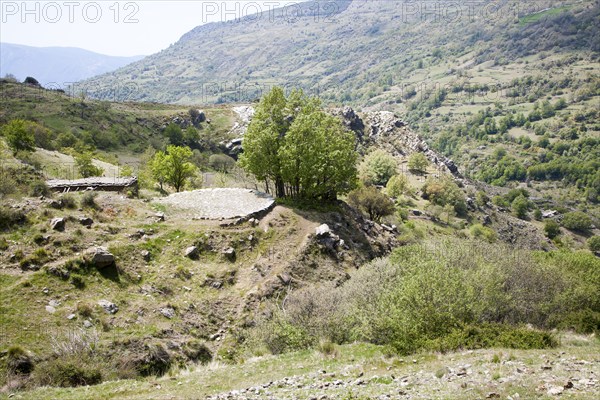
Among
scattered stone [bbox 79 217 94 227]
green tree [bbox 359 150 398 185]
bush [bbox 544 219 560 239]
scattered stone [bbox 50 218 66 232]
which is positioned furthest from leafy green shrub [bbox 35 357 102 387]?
bush [bbox 544 219 560 239]

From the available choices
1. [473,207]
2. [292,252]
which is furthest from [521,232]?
[292,252]

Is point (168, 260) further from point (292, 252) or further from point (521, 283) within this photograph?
point (521, 283)

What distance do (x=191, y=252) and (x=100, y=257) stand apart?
6.85 m

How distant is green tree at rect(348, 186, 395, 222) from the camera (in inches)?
2344

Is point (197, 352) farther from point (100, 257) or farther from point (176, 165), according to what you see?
point (176, 165)

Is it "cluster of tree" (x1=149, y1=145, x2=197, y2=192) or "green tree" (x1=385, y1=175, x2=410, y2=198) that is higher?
"cluster of tree" (x1=149, y1=145, x2=197, y2=192)

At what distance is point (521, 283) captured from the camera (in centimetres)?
3034

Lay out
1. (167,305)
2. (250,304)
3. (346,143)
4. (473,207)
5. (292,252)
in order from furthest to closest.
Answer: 1. (473,207)
2. (346,143)
3. (292,252)
4. (250,304)
5. (167,305)

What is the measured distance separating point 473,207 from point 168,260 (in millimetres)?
105390

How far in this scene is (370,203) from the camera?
6003cm

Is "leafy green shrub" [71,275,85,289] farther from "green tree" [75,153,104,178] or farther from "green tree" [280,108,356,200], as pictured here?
"green tree" [75,153,104,178]

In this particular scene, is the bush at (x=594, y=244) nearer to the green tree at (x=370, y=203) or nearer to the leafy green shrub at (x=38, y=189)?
the green tree at (x=370, y=203)

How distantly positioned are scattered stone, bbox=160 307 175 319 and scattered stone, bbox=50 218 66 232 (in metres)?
10.4

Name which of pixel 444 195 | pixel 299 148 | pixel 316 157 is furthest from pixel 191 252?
pixel 444 195
